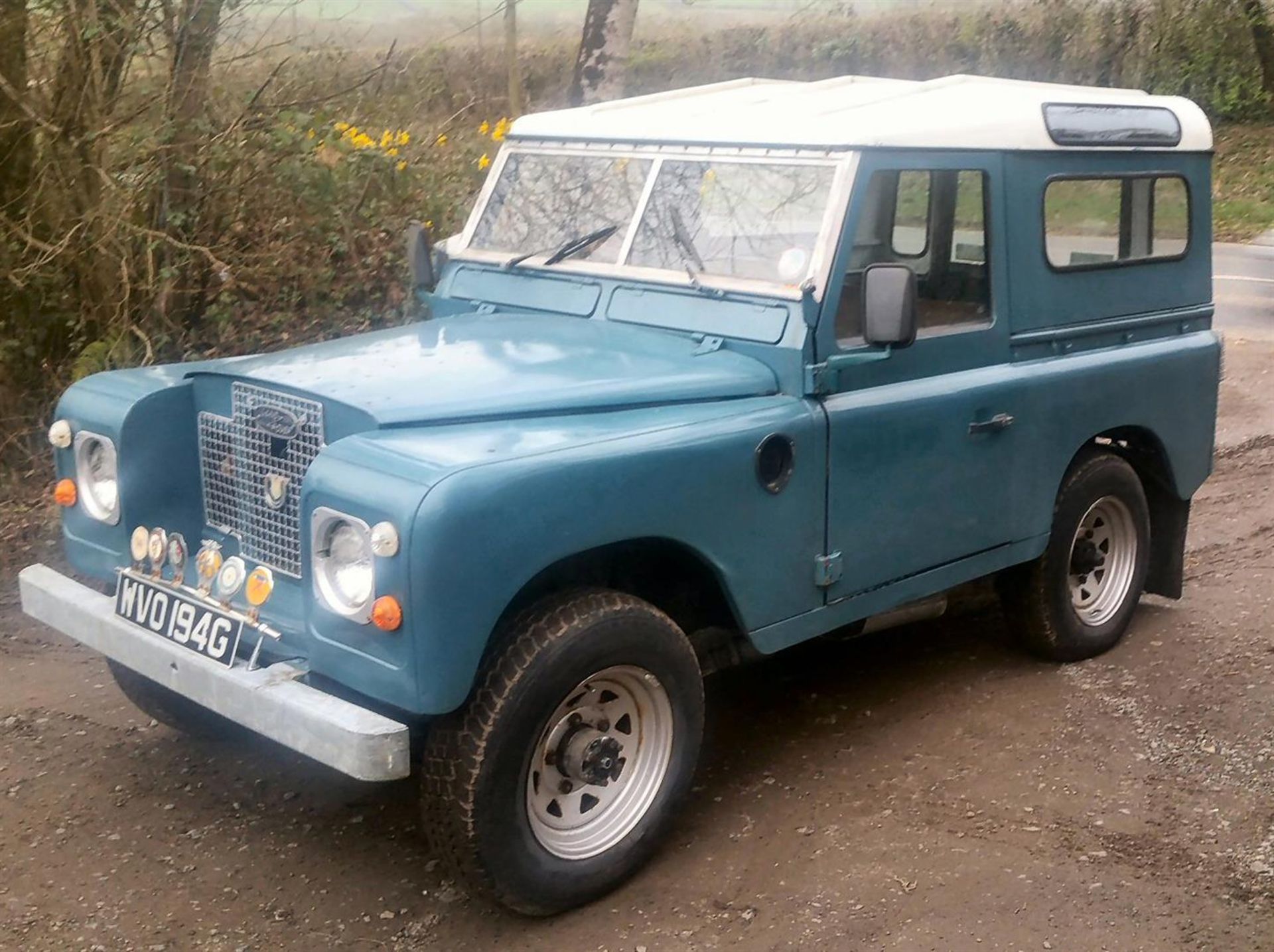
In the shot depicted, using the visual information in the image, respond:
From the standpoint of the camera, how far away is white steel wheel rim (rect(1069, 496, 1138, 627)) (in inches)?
205

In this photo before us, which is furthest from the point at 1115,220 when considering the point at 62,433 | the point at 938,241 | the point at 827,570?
the point at 62,433

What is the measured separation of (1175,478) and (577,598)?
3.05 metres

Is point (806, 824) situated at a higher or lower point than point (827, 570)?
lower

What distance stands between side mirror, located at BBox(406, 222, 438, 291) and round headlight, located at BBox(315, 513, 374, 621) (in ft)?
6.86

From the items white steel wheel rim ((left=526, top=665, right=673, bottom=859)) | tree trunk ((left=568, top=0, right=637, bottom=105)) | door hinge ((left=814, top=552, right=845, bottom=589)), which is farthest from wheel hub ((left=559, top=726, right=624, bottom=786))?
tree trunk ((left=568, top=0, right=637, bottom=105))

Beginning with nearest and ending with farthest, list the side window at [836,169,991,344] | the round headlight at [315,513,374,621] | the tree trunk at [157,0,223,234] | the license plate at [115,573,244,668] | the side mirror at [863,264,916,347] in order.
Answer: the round headlight at [315,513,374,621]
the license plate at [115,573,244,668]
the side mirror at [863,264,916,347]
the side window at [836,169,991,344]
the tree trunk at [157,0,223,234]

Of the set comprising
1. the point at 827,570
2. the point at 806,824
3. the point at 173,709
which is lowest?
the point at 806,824

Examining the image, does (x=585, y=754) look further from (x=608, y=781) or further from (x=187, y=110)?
(x=187, y=110)

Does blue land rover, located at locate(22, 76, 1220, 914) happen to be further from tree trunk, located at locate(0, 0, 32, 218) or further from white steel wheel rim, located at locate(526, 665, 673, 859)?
tree trunk, located at locate(0, 0, 32, 218)

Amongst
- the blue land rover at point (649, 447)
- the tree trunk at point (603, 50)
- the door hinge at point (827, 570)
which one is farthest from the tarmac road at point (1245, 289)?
the door hinge at point (827, 570)

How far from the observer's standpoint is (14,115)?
6.66 metres

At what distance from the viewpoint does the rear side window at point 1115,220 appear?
473cm

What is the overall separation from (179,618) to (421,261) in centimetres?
199

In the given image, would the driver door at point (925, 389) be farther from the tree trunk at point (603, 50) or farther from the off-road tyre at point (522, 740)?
the tree trunk at point (603, 50)
